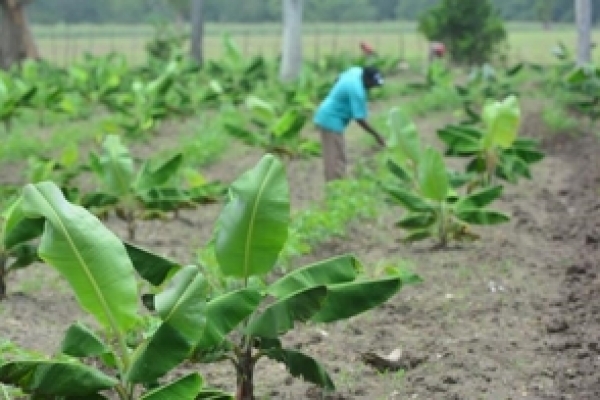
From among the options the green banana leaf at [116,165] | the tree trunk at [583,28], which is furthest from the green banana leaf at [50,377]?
the tree trunk at [583,28]

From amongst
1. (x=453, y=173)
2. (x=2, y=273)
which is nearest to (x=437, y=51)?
(x=453, y=173)

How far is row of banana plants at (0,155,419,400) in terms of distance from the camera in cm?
516

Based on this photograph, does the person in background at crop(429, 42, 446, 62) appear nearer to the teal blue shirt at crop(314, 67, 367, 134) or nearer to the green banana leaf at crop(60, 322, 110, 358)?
the teal blue shirt at crop(314, 67, 367, 134)

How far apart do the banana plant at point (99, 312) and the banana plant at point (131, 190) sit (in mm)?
4912

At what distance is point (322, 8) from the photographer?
245ft

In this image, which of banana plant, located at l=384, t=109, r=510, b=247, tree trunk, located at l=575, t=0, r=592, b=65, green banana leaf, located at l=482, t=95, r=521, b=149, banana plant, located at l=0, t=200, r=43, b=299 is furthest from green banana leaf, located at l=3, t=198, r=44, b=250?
tree trunk, located at l=575, t=0, r=592, b=65

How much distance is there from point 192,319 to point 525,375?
2.61 m

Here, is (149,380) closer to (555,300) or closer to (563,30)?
(555,300)

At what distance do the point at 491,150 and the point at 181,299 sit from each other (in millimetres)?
7071

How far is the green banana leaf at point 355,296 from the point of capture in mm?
5762

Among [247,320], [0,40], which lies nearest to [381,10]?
[0,40]

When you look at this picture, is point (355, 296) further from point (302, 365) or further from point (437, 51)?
point (437, 51)

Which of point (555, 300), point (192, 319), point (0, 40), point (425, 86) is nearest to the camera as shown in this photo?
point (192, 319)

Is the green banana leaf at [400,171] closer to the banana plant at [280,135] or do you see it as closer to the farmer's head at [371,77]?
the farmer's head at [371,77]
